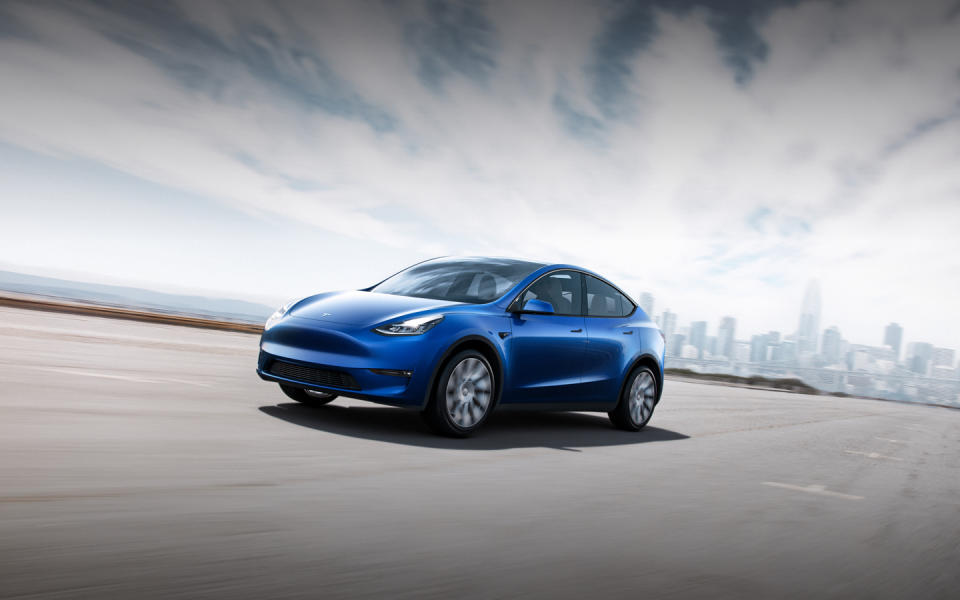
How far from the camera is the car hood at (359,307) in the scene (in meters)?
6.56

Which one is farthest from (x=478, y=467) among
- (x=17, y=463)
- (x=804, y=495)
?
(x=17, y=463)

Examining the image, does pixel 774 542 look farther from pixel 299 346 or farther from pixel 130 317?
pixel 130 317

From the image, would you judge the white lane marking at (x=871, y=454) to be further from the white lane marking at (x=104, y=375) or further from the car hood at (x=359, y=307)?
the white lane marking at (x=104, y=375)

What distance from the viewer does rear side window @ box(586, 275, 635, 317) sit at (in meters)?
8.40

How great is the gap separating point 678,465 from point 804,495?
3.44ft

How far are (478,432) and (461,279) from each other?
4.71ft

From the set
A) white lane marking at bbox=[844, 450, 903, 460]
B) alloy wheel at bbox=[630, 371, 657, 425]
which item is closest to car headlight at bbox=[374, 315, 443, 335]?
alloy wheel at bbox=[630, 371, 657, 425]

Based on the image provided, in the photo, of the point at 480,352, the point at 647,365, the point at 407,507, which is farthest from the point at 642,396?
the point at 407,507

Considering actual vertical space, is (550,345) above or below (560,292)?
below

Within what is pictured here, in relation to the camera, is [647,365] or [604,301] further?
[647,365]

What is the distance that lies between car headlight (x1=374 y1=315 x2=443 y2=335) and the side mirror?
3.38 feet

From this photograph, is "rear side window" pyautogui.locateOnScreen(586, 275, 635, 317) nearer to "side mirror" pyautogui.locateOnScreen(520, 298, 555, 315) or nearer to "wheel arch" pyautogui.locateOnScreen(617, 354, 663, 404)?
"wheel arch" pyautogui.locateOnScreen(617, 354, 663, 404)

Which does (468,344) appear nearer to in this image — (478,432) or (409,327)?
(409,327)

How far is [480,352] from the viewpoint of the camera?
22.6 ft
